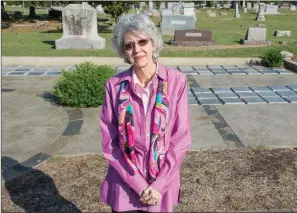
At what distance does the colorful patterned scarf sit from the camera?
213 cm

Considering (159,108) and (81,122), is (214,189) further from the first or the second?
(81,122)

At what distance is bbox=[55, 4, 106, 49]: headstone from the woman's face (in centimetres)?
1341

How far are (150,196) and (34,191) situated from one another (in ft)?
8.42

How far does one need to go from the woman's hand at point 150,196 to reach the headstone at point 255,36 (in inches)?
626

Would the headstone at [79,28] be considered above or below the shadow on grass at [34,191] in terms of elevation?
above

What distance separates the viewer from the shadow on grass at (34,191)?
151 inches

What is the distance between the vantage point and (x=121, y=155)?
7.32 ft

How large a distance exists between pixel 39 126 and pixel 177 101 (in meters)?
5.07

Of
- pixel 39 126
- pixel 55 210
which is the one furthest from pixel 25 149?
pixel 55 210

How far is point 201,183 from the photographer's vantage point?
4.39 metres

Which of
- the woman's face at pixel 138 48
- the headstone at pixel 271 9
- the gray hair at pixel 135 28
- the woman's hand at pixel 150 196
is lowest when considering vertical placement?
the woman's hand at pixel 150 196

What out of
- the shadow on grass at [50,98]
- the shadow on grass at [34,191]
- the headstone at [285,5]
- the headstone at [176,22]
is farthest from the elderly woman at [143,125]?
the headstone at [285,5]

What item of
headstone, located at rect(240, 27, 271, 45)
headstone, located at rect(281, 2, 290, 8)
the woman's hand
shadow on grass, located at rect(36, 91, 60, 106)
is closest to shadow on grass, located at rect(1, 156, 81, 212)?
the woman's hand

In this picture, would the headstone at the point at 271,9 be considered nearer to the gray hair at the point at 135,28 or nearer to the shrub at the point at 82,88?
the shrub at the point at 82,88
